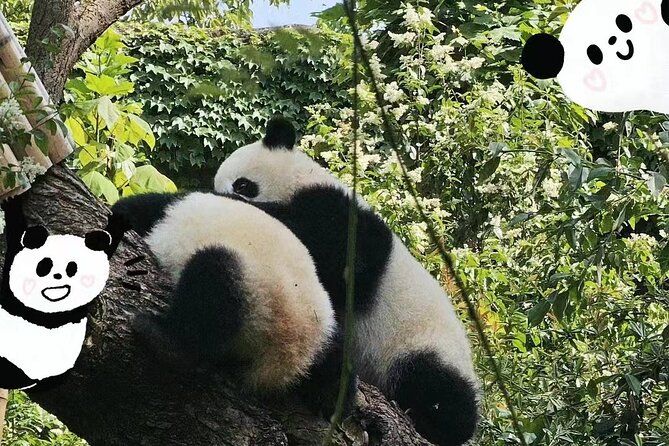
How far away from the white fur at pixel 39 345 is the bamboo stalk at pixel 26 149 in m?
0.19

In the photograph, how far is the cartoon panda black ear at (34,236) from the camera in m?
0.95

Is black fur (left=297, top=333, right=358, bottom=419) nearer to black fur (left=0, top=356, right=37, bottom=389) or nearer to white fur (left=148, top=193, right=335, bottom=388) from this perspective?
white fur (left=148, top=193, right=335, bottom=388)

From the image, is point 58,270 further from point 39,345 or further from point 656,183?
point 656,183

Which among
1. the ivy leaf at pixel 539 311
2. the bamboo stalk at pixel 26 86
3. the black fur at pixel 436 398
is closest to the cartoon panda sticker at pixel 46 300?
the bamboo stalk at pixel 26 86

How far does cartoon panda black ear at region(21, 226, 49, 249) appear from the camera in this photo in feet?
3.12

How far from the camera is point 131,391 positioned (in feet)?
3.04

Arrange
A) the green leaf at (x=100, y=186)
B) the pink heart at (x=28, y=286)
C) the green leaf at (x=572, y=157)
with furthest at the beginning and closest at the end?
the green leaf at (x=572, y=157) < the green leaf at (x=100, y=186) < the pink heart at (x=28, y=286)

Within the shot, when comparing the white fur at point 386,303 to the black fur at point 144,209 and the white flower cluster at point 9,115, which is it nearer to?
the black fur at point 144,209

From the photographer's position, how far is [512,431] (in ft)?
5.27

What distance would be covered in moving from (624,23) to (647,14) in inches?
2.8

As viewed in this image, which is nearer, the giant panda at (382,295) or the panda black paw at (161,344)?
the panda black paw at (161,344)

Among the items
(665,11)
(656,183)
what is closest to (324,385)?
(656,183)

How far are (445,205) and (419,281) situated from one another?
1.94ft

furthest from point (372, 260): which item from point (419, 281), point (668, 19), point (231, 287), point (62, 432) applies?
point (62, 432)
